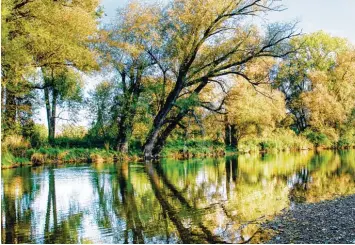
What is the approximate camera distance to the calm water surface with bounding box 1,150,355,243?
1064 cm

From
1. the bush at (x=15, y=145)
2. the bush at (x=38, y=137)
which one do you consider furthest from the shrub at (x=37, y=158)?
the bush at (x=38, y=137)

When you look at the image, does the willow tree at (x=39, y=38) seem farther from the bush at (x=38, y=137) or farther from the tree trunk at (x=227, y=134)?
the tree trunk at (x=227, y=134)

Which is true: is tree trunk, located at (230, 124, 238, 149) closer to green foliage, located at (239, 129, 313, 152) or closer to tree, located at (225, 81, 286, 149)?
tree, located at (225, 81, 286, 149)

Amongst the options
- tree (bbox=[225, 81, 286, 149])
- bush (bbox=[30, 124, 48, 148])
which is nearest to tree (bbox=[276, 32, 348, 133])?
tree (bbox=[225, 81, 286, 149])

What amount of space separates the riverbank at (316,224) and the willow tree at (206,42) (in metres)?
22.6

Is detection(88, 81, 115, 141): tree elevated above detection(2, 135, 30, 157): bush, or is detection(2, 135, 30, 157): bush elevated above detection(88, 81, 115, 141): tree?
detection(88, 81, 115, 141): tree

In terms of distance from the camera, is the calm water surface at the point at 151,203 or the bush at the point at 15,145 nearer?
the calm water surface at the point at 151,203

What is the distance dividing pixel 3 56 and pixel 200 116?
2284 centimetres

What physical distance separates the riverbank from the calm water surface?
0.62m

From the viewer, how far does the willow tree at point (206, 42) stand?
34.1 meters

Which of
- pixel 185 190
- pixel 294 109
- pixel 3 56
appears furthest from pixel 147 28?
pixel 294 109

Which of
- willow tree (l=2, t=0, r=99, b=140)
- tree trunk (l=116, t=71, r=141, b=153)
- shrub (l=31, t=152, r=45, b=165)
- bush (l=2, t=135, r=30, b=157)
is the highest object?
willow tree (l=2, t=0, r=99, b=140)

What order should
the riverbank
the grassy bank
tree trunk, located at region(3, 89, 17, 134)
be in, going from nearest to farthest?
the riverbank, tree trunk, located at region(3, 89, 17, 134), the grassy bank

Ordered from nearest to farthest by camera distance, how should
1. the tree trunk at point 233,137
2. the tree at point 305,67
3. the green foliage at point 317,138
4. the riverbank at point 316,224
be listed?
the riverbank at point 316,224 → the tree trunk at point 233,137 → the green foliage at point 317,138 → the tree at point 305,67
